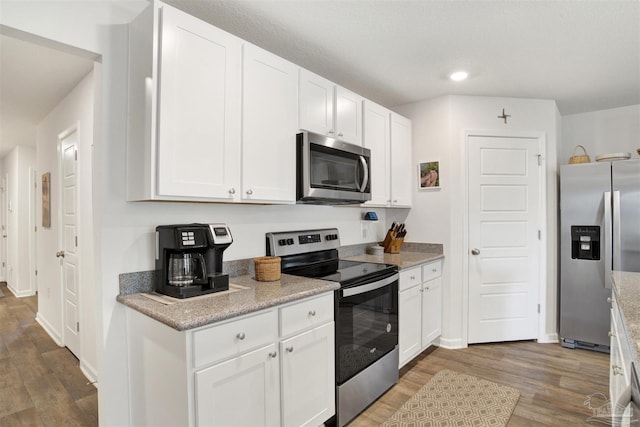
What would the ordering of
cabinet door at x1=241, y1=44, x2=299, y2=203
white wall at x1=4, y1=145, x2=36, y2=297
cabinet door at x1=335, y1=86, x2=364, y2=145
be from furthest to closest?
white wall at x1=4, y1=145, x2=36, y2=297, cabinet door at x1=335, y1=86, x2=364, y2=145, cabinet door at x1=241, y1=44, x2=299, y2=203

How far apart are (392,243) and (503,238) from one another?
1.08m

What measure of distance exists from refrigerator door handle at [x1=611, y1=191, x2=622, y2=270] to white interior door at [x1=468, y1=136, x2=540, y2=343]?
0.58m

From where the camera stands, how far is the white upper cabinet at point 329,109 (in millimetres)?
2285

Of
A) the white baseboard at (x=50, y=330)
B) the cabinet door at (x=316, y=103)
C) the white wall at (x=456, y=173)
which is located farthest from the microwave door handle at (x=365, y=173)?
the white baseboard at (x=50, y=330)

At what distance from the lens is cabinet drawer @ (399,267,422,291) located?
2660mm

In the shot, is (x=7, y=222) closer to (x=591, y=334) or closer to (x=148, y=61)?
(x=148, y=61)

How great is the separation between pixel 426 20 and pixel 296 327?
1891 mm

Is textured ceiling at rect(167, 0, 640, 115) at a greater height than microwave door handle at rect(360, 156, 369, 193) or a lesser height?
greater

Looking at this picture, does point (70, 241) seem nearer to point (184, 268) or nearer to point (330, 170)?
point (184, 268)

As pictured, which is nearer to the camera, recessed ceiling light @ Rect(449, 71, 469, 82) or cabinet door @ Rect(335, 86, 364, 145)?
cabinet door @ Rect(335, 86, 364, 145)

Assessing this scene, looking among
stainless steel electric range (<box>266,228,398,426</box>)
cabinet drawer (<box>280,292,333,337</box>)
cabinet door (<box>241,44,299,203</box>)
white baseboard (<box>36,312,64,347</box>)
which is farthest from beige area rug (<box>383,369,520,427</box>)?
white baseboard (<box>36,312,64,347</box>)

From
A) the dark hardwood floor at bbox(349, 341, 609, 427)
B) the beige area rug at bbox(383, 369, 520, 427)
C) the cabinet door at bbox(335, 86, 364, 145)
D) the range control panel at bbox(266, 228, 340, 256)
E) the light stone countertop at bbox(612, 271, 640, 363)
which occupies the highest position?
the cabinet door at bbox(335, 86, 364, 145)

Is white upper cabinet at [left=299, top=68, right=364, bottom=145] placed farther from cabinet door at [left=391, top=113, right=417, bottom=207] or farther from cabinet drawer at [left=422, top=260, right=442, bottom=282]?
cabinet drawer at [left=422, top=260, right=442, bottom=282]

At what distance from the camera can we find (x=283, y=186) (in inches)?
84.0
